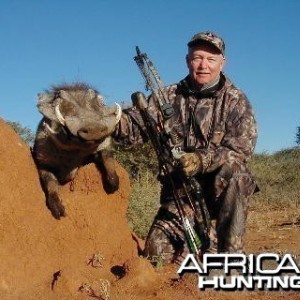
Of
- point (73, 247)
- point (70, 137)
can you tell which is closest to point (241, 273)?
point (73, 247)

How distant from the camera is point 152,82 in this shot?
6098 mm

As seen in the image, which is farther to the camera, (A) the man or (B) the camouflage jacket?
(B) the camouflage jacket

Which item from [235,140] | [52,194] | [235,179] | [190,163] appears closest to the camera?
[52,194]

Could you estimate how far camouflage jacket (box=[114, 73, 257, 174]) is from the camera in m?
5.78

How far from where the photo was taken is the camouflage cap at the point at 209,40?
602cm

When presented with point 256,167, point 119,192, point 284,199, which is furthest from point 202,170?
point 256,167

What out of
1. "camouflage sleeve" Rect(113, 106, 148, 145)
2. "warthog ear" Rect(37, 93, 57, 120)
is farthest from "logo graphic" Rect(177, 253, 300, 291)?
"warthog ear" Rect(37, 93, 57, 120)

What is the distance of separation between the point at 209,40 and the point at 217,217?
5.74 ft

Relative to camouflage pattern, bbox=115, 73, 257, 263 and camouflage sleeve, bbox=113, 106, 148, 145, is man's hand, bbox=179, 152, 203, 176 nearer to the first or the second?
camouflage pattern, bbox=115, 73, 257, 263

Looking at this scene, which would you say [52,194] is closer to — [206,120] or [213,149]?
[213,149]

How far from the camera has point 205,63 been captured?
610 cm

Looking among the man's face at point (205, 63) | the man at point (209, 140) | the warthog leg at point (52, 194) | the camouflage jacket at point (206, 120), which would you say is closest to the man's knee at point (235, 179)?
the man at point (209, 140)

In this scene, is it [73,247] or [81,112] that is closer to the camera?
[81,112]

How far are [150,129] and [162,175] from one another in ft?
1.75
